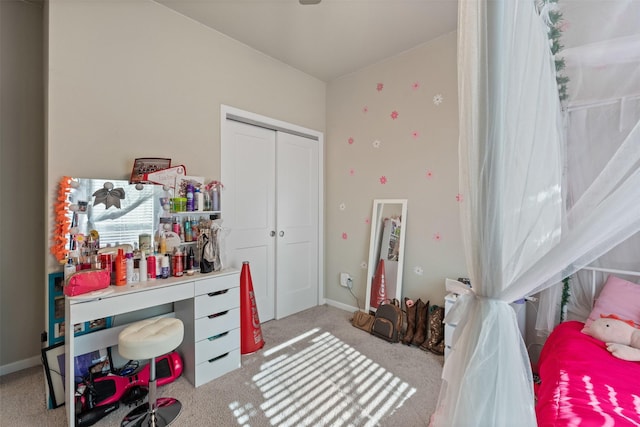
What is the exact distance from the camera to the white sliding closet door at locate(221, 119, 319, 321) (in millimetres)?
2744

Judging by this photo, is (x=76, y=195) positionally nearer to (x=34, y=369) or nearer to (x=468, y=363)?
(x=34, y=369)

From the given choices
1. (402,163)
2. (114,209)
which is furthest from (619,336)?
(114,209)

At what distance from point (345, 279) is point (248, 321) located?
131cm

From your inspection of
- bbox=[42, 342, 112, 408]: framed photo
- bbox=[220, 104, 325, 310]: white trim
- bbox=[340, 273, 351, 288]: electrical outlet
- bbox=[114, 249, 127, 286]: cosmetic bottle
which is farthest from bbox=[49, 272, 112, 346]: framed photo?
bbox=[340, 273, 351, 288]: electrical outlet

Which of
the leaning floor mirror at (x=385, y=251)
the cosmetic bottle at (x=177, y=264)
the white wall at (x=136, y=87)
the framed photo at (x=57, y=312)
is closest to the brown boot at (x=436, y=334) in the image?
the leaning floor mirror at (x=385, y=251)

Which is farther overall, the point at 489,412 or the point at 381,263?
the point at 381,263

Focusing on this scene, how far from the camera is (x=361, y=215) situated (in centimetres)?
323

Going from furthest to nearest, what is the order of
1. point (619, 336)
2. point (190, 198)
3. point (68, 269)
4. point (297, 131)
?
point (297, 131), point (190, 198), point (68, 269), point (619, 336)

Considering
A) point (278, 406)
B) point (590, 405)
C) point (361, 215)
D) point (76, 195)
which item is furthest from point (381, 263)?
point (76, 195)

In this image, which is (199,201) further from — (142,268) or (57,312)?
(57,312)

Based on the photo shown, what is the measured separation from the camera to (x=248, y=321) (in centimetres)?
240

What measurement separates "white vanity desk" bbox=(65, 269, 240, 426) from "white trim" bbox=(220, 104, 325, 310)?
113 centimetres

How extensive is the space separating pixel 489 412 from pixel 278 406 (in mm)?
1347

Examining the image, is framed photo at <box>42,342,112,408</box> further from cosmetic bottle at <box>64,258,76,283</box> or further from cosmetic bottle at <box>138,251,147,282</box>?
cosmetic bottle at <box>138,251,147,282</box>
